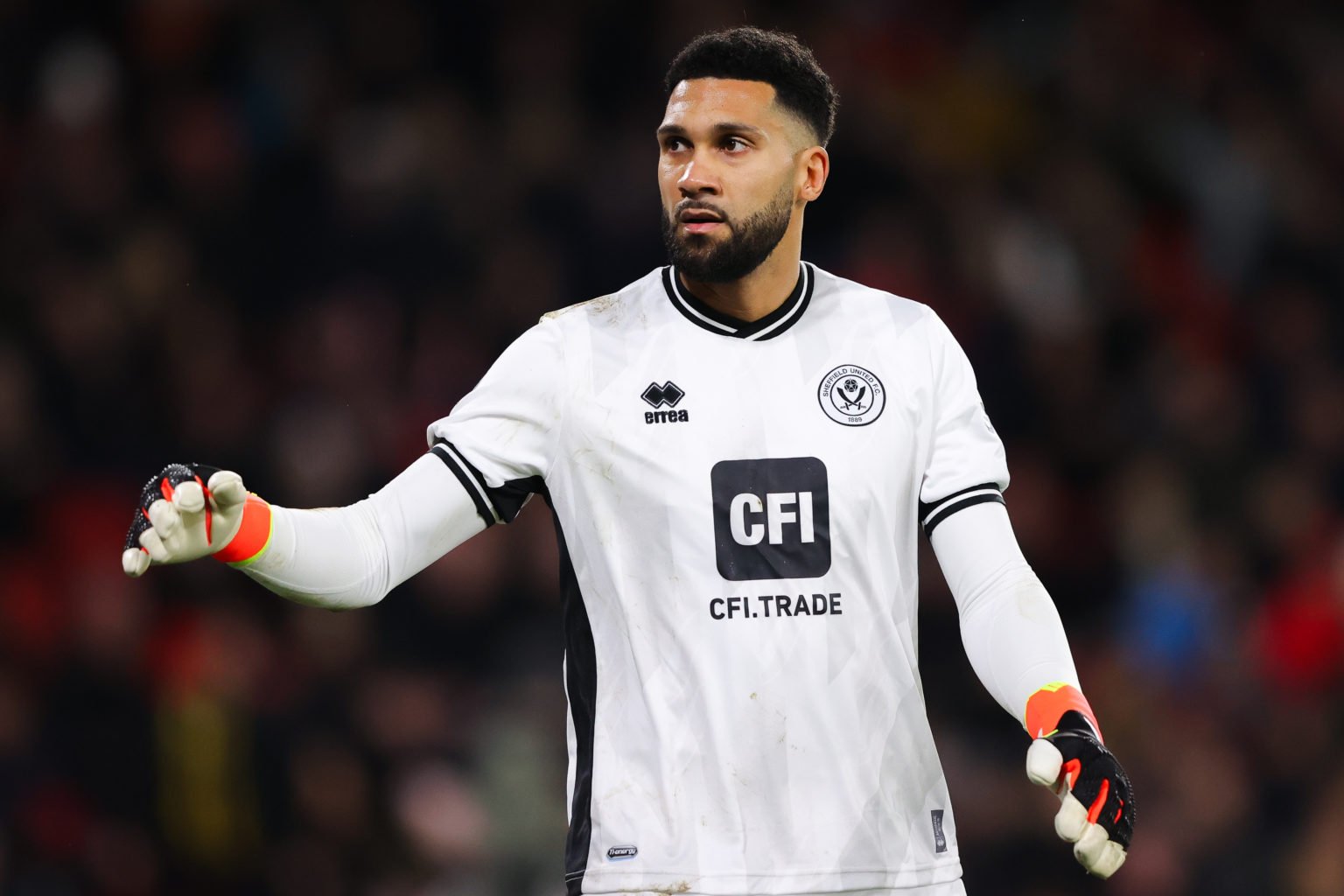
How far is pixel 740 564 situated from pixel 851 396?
42cm

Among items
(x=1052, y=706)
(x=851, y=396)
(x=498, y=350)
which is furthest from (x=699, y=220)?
(x=498, y=350)

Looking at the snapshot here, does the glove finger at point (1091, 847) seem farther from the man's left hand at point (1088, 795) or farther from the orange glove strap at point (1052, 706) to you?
the orange glove strap at point (1052, 706)

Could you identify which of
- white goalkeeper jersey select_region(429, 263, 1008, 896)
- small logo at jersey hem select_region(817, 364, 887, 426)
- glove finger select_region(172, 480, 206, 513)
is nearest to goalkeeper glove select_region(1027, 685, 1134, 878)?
white goalkeeper jersey select_region(429, 263, 1008, 896)

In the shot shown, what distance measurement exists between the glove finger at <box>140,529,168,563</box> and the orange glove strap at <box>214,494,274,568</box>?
0.56 ft

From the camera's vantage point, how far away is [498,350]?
8.07 m

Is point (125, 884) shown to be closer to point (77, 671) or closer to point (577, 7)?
point (77, 671)

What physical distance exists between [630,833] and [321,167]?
5.74 metres

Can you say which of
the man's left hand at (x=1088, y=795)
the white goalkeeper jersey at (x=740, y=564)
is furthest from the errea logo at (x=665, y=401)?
the man's left hand at (x=1088, y=795)

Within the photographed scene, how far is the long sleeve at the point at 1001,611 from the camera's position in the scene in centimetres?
339

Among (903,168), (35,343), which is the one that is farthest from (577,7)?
(35,343)

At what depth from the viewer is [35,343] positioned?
779 cm

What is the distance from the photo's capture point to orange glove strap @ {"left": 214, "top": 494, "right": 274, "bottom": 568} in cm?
334

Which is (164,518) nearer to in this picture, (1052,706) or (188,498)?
(188,498)

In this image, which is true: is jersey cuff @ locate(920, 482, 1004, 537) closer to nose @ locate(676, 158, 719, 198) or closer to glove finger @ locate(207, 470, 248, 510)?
nose @ locate(676, 158, 719, 198)
